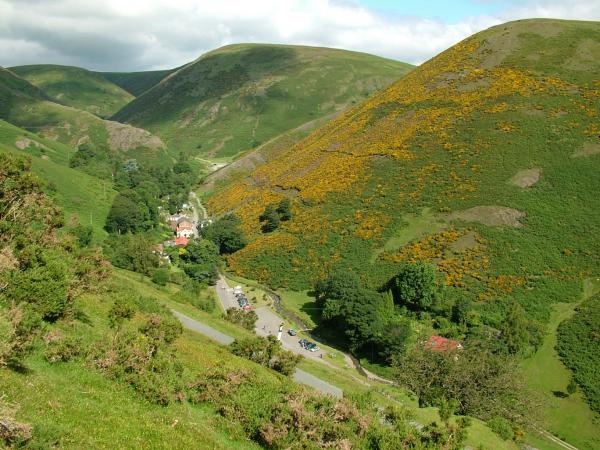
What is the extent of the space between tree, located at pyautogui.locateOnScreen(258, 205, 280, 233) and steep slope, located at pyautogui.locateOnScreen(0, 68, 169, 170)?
322 ft

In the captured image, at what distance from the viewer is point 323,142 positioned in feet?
352

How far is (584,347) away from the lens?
47344mm

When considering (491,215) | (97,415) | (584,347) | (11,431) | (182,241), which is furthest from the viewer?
(182,241)

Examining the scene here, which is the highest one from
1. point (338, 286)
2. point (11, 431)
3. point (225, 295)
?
point (11, 431)

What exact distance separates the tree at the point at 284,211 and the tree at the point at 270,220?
35.8 inches

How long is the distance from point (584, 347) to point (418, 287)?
1802cm

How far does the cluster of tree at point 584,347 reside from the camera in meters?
43.5

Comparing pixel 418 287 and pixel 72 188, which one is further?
pixel 72 188

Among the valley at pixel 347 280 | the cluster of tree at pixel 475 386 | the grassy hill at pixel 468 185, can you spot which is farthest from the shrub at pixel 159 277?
the cluster of tree at pixel 475 386

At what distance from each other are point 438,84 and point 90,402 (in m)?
105

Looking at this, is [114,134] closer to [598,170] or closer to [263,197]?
[263,197]

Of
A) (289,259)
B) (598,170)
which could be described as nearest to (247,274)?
(289,259)

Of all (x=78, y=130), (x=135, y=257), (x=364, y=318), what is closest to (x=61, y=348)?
(x=364, y=318)

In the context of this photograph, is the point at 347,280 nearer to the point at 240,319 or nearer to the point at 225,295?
the point at 240,319
